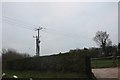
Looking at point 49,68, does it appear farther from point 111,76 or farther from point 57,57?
point 111,76

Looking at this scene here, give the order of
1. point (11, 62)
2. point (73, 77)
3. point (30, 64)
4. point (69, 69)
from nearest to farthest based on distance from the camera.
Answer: point (73, 77), point (69, 69), point (30, 64), point (11, 62)

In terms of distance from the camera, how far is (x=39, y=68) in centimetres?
2120

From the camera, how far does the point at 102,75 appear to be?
51.3ft

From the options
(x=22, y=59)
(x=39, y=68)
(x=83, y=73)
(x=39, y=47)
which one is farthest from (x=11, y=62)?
(x=39, y=47)

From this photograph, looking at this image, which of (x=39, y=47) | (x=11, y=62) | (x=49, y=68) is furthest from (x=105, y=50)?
(x=49, y=68)

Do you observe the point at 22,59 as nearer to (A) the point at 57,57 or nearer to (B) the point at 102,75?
(A) the point at 57,57

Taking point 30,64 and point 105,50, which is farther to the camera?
point 105,50

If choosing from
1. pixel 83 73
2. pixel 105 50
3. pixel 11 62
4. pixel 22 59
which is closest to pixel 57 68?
pixel 83 73

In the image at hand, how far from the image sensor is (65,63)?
17469mm

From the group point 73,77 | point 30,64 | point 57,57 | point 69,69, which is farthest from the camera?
point 30,64

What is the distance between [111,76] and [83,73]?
1739 mm

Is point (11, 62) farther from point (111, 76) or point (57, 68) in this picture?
point (111, 76)

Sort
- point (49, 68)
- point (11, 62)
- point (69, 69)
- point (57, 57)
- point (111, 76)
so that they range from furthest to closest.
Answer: point (11, 62) → point (49, 68) → point (57, 57) → point (69, 69) → point (111, 76)

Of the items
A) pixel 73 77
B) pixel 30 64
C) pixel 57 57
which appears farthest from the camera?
pixel 30 64
